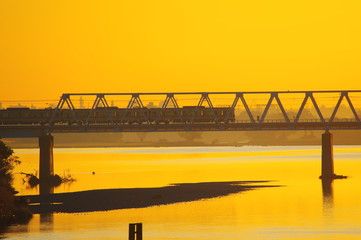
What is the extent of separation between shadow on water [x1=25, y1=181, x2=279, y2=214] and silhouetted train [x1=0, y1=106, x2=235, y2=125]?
→ 23.4m

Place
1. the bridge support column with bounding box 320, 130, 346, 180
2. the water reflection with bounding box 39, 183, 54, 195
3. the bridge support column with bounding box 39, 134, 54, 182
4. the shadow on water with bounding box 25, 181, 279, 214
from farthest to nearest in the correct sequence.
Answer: the bridge support column with bounding box 320, 130, 346, 180 < the bridge support column with bounding box 39, 134, 54, 182 < the water reflection with bounding box 39, 183, 54, 195 < the shadow on water with bounding box 25, 181, 279, 214

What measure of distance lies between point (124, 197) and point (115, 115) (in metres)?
52.7

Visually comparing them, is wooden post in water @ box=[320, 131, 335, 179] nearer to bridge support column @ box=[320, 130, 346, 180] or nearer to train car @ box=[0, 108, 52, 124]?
bridge support column @ box=[320, 130, 346, 180]

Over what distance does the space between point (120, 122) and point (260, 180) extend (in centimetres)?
2649

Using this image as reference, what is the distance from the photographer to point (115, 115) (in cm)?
18875

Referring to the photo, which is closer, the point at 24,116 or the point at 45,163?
the point at 45,163

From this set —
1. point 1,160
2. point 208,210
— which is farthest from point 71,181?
point 208,210

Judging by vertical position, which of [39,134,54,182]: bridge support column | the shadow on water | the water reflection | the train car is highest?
the train car

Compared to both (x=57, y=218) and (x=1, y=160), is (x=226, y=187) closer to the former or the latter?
(x=1, y=160)

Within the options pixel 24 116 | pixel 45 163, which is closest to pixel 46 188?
pixel 45 163

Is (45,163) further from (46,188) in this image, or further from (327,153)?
(327,153)

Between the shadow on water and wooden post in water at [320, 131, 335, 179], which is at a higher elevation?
wooden post in water at [320, 131, 335, 179]

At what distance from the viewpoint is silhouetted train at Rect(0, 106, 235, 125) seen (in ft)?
608

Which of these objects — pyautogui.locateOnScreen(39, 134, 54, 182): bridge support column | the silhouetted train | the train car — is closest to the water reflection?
pyautogui.locateOnScreen(39, 134, 54, 182): bridge support column
